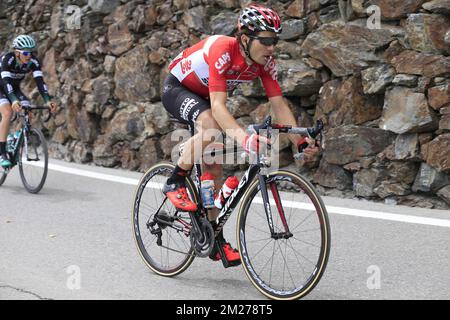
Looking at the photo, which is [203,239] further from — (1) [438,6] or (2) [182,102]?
(1) [438,6]

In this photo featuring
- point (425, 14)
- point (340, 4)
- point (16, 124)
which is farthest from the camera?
point (16, 124)

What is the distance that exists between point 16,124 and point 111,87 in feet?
10.3

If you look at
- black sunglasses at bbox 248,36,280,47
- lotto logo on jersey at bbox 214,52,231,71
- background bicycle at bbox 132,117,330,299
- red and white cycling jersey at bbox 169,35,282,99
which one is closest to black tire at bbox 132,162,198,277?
background bicycle at bbox 132,117,330,299

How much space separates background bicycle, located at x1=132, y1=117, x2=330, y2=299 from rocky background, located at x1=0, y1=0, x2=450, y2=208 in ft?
7.14

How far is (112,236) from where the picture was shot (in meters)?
Result: 6.41

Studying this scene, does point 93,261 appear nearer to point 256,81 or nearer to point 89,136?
point 256,81

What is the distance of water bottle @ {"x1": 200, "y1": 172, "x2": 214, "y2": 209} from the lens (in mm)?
4906

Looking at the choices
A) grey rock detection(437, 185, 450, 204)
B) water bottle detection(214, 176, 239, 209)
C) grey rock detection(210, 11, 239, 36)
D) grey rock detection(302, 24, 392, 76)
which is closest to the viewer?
water bottle detection(214, 176, 239, 209)

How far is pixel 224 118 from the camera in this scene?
4.46m

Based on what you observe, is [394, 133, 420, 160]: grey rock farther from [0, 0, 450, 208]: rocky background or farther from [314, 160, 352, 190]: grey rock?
[314, 160, 352, 190]: grey rock

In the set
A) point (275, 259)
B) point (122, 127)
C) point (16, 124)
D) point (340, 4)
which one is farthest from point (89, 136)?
point (275, 259)

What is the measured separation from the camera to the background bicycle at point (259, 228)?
4352mm

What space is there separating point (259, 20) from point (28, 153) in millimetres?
5252

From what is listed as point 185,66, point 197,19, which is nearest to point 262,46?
point 185,66
